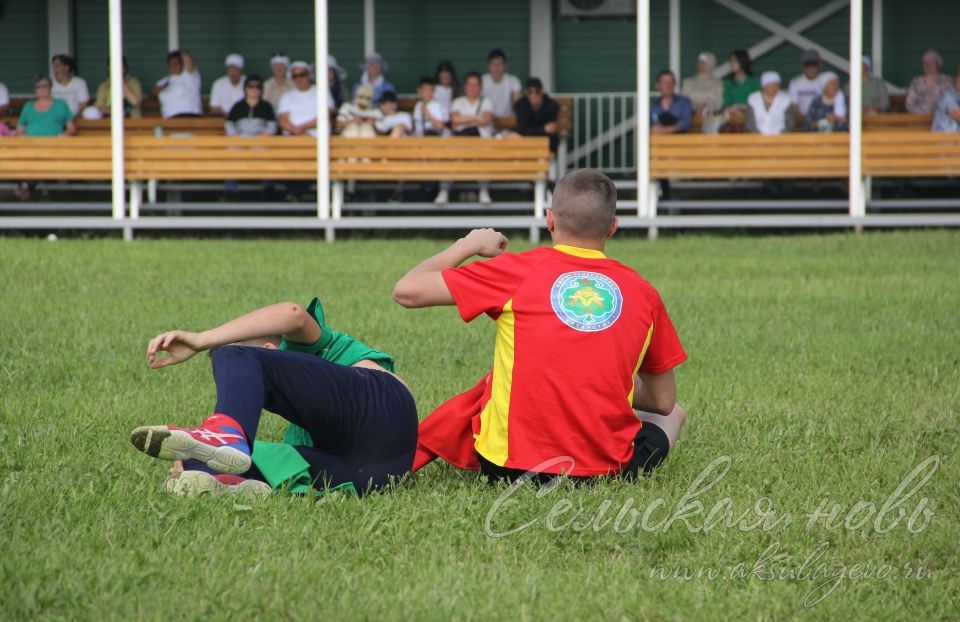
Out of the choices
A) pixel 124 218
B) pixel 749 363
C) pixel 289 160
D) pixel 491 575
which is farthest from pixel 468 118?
pixel 491 575

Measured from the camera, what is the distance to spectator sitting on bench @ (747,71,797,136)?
16.6 meters

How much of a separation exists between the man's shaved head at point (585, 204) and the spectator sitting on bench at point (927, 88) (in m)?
13.6

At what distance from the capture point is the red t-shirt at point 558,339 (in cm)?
450

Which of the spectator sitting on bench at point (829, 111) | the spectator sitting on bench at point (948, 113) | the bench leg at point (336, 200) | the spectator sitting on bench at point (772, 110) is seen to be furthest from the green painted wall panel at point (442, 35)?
the spectator sitting on bench at point (948, 113)

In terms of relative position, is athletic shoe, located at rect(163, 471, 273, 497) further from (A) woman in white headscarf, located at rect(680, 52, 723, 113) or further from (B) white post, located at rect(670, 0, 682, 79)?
(B) white post, located at rect(670, 0, 682, 79)

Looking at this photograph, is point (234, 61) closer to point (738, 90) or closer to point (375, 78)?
point (375, 78)

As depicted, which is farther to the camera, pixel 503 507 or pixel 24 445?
pixel 24 445

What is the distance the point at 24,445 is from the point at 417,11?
14.8m

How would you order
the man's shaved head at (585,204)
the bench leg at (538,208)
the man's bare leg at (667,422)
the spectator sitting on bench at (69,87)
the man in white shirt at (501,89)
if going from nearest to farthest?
the man's shaved head at (585,204) < the man's bare leg at (667,422) < the bench leg at (538,208) < the man in white shirt at (501,89) < the spectator sitting on bench at (69,87)

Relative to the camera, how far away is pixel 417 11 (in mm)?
19344

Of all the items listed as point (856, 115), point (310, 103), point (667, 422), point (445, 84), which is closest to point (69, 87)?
point (310, 103)

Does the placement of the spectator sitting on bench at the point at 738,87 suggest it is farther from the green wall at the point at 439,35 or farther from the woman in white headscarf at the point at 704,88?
the green wall at the point at 439,35

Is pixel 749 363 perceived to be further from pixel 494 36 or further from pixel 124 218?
pixel 494 36

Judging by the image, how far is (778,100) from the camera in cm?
1672
